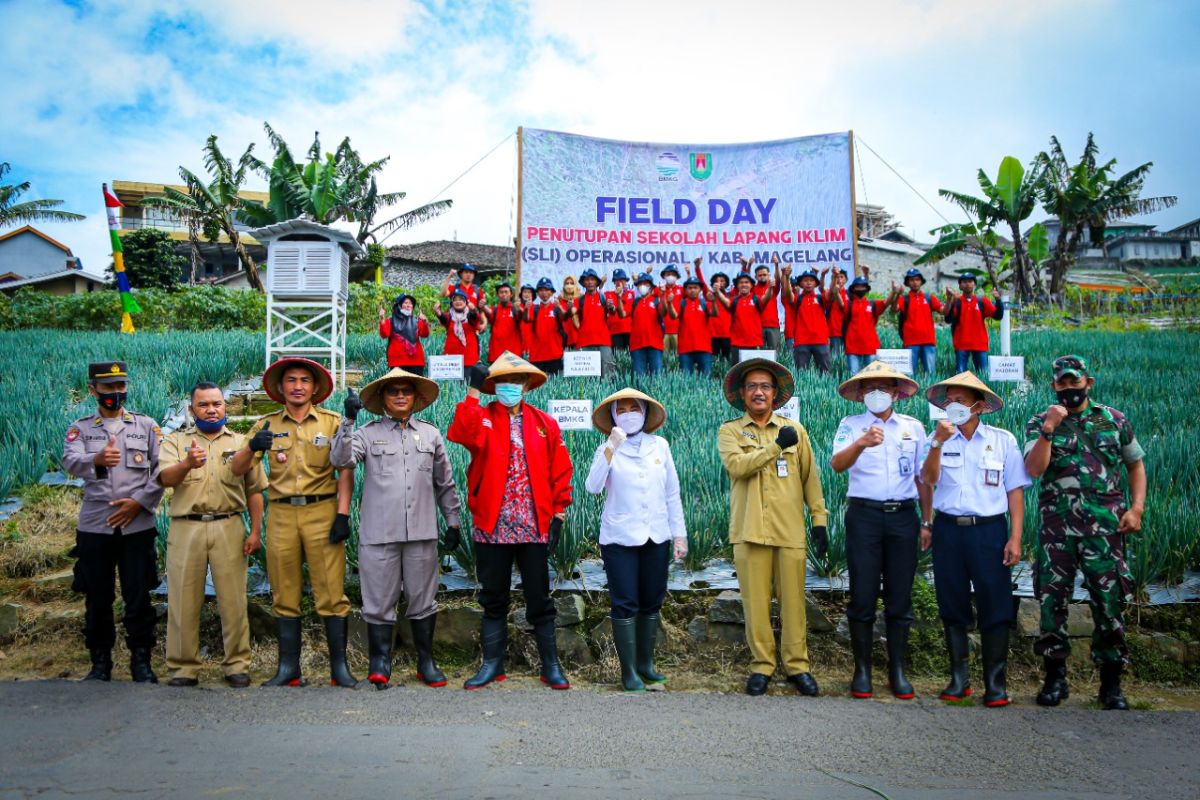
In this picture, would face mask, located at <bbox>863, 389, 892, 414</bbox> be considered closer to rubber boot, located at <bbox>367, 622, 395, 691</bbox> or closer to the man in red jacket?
the man in red jacket

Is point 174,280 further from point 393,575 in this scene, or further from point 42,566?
point 393,575

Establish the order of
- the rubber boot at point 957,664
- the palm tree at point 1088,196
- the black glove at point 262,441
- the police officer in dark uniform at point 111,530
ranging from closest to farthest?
the rubber boot at point 957,664 → the black glove at point 262,441 → the police officer in dark uniform at point 111,530 → the palm tree at point 1088,196

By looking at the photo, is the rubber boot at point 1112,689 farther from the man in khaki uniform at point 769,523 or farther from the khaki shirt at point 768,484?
the khaki shirt at point 768,484

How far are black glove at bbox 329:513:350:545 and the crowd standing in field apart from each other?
0.01m

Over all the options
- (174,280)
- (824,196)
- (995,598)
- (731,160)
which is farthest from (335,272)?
(174,280)

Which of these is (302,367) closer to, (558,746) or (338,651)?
(338,651)

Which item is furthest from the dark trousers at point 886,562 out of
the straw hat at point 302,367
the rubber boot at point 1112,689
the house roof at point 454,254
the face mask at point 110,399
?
the house roof at point 454,254

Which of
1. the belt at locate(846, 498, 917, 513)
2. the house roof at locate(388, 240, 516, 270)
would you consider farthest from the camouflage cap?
the house roof at locate(388, 240, 516, 270)

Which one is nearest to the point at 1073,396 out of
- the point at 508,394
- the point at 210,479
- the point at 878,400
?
the point at 878,400

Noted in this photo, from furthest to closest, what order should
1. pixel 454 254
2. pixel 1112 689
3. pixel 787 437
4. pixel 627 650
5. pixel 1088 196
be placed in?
pixel 454 254
pixel 1088 196
pixel 627 650
pixel 787 437
pixel 1112 689

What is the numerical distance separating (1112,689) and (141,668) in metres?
4.91

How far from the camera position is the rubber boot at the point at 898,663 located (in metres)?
4.36

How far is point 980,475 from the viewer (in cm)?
442

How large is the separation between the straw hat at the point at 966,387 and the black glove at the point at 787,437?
805mm
